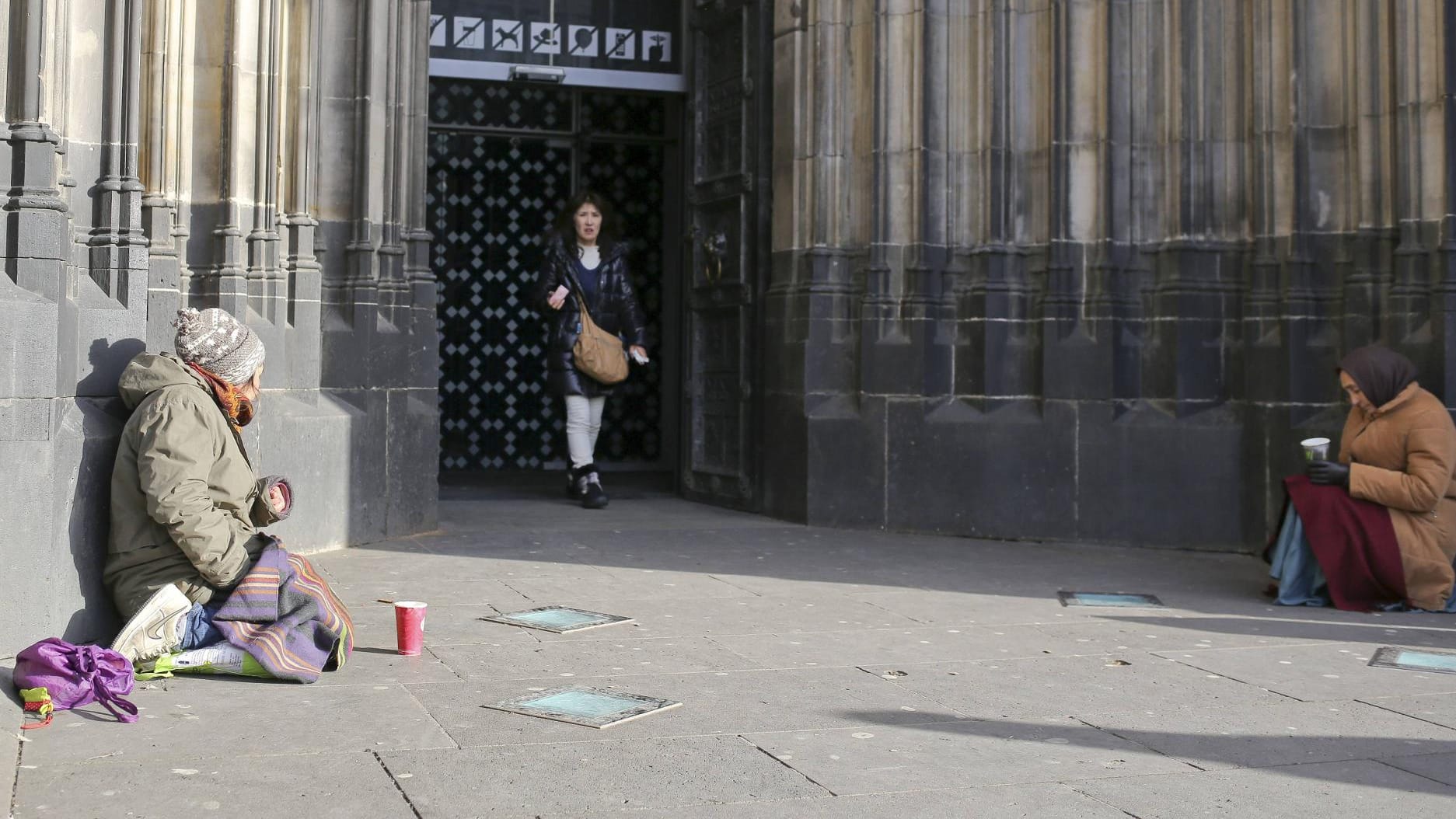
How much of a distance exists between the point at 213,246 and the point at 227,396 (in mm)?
2684

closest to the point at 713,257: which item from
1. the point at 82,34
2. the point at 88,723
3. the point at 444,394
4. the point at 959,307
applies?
the point at 959,307

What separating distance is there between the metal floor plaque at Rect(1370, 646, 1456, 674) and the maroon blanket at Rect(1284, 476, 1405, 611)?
1080 millimetres

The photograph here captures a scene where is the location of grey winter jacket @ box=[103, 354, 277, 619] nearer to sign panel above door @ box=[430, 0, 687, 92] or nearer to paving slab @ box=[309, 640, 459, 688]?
paving slab @ box=[309, 640, 459, 688]

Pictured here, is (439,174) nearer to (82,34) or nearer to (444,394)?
(444,394)

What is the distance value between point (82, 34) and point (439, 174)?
23.6 feet

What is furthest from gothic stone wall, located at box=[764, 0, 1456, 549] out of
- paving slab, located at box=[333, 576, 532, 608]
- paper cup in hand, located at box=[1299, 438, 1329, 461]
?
paving slab, located at box=[333, 576, 532, 608]

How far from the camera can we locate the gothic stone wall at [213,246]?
488 centimetres

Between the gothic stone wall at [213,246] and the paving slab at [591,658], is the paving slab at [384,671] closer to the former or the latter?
the paving slab at [591,658]

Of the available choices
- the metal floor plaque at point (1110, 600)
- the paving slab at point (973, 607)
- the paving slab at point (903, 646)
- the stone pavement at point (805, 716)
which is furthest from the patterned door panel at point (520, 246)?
the paving slab at point (903, 646)

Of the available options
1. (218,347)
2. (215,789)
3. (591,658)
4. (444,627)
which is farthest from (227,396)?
(215,789)

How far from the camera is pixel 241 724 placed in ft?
13.8

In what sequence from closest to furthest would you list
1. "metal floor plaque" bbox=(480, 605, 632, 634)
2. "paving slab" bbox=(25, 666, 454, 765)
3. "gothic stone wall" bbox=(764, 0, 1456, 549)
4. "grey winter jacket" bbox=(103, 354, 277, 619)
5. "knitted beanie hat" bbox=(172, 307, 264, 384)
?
1. "paving slab" bbox=(25, 666, 454, 765)
2. "grey winter jacket" bbox=(103, 354, 277, 619)
3. "knitted beanie hat" bbox=(172, 307, 264, 384)
4. "metal floor plaque" bbox=(480, 605, 632, 634)
5. "gothic stone wall" bbox=(764, 0, 1456, 549)

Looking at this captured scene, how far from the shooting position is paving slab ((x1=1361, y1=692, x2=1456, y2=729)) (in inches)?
179

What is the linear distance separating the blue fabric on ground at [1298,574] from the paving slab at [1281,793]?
311 cm
